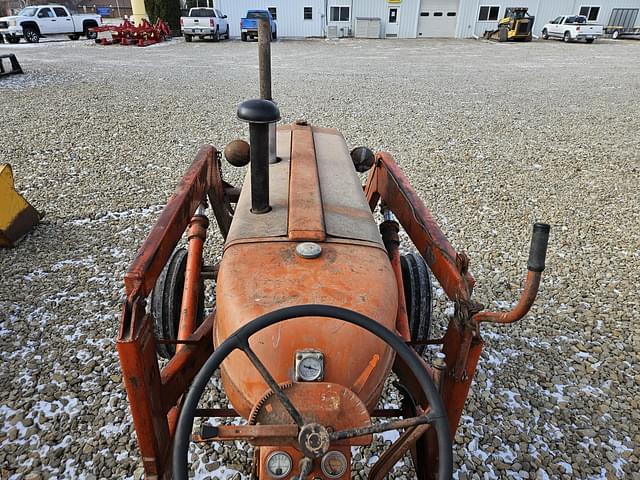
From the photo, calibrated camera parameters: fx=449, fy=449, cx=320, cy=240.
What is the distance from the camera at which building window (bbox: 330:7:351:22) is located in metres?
24.4

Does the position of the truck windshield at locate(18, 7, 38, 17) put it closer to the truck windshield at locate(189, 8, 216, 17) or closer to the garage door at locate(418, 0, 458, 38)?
the truck windshield at locate(189, 8, 216, 17)

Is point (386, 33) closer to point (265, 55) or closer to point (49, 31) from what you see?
point (49, 31)

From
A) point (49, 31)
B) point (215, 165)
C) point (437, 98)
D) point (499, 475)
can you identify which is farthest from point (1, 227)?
point (49, 31)

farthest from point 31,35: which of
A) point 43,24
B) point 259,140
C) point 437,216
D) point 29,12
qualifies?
point 259,140

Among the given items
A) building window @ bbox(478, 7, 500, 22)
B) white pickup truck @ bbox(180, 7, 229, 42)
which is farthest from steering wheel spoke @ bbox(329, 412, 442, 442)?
building window @ bbox(478, 7, 500, 22)

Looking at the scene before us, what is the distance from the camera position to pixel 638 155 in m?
6.86

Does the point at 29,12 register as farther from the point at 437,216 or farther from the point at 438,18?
the point at 437,216

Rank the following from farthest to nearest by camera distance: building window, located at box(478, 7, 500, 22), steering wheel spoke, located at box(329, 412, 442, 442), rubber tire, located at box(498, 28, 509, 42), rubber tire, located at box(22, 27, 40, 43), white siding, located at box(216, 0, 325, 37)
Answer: building window, located at box(478, 7, 500, 22), white siding, located at box(216, 0, 325, 37), rubber tire, located at box(498, 28, 509, 42), rubber tire, located at box(22, 27, 40, 43), steering wheel spoke, located at box(329, 412, 442, 442)

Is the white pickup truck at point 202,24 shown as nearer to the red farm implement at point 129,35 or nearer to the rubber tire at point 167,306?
the red farm implement at point 129,35

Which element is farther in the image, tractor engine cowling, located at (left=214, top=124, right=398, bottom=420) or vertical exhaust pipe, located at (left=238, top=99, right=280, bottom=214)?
vertical exhaust pipe, located at (left=238, top=99, right=280, bottom=214)

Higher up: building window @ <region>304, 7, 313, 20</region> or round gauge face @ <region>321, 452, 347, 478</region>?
building window @ <region>304, 7, 313, 20</region>

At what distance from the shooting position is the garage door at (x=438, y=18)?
2467 centimetres

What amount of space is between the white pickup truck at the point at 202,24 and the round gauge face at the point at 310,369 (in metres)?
21.8

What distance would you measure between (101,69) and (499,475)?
1417cm
